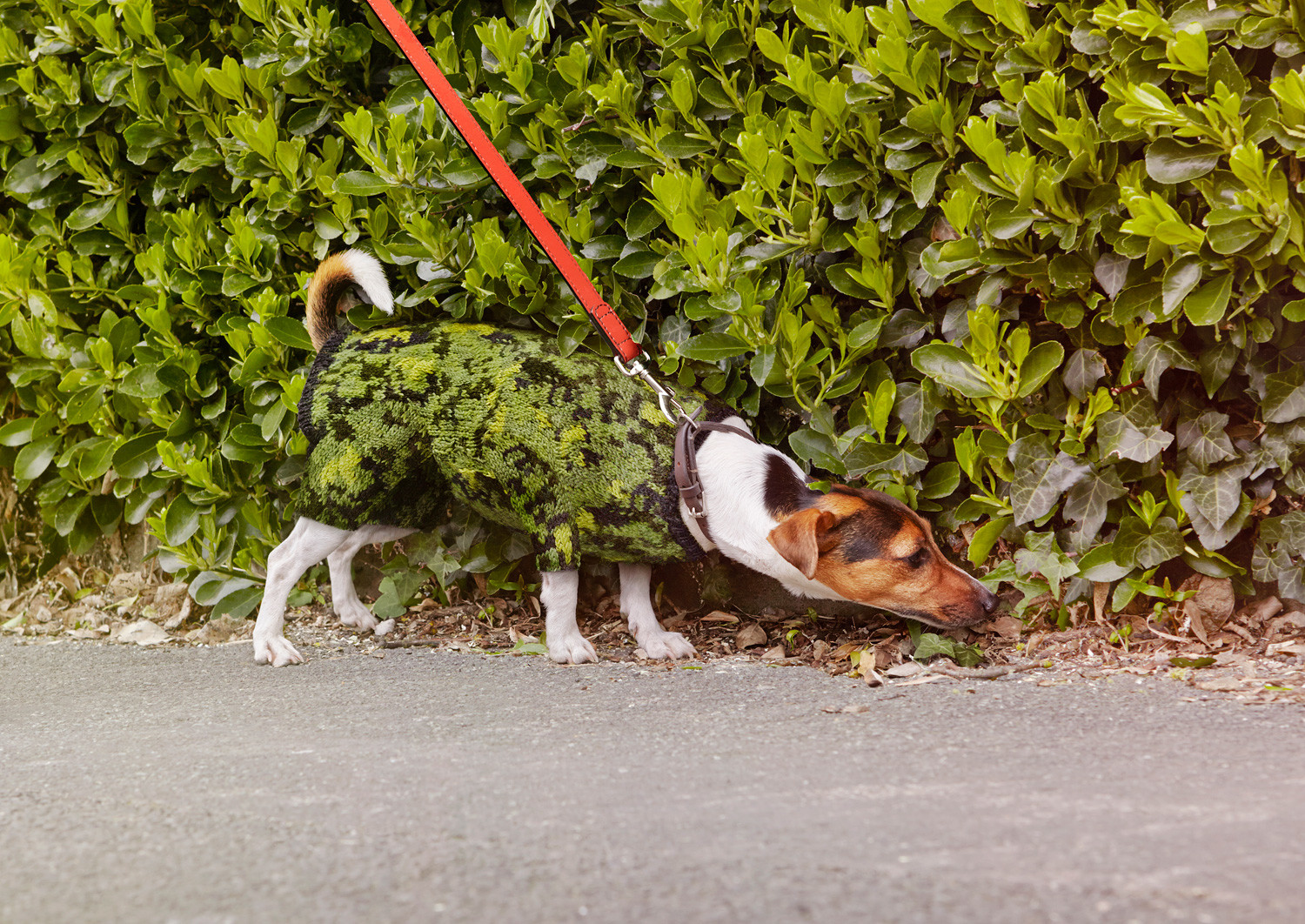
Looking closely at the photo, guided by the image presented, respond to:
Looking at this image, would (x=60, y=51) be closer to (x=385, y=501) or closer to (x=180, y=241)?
(x=180, y=241)

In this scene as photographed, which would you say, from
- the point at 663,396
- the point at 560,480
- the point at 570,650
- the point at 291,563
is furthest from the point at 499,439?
the point at 291,563

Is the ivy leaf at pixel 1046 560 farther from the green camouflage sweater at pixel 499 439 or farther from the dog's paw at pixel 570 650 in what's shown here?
the dog's paw at pixel 570 650

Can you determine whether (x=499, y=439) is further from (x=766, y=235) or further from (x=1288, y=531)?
(x=1288, y=531)

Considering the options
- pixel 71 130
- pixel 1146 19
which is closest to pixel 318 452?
pixel 71 130

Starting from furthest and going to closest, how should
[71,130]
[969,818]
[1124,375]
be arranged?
1. [71,130]
2. [1124,375]
3. [969,818]

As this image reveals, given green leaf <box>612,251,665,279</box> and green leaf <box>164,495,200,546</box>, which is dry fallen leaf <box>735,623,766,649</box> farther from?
green leaf <box>164,495,200,546</box>

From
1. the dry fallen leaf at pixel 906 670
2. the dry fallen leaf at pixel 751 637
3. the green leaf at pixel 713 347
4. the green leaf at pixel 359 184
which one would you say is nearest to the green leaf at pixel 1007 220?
the green leaf at pixel 713 347

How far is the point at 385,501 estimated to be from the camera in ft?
13.6

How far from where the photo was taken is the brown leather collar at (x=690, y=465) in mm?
3652

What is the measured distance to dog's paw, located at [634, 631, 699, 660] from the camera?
395 cm

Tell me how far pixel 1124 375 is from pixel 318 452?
9.58ft

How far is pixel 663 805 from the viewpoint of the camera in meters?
2.16

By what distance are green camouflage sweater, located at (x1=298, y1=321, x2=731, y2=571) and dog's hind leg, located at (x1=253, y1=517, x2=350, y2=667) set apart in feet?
0.52

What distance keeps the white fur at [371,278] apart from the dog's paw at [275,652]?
4.56 feet
